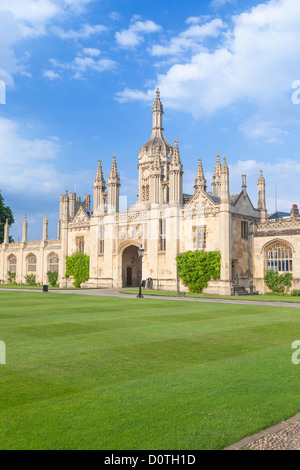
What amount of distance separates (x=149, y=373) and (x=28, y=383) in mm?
1930

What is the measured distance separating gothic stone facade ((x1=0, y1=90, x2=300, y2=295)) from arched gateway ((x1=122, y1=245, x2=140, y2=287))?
11 cm

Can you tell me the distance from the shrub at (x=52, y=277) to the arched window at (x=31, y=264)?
4.57 m

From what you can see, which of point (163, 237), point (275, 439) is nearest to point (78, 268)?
point (163, 237)

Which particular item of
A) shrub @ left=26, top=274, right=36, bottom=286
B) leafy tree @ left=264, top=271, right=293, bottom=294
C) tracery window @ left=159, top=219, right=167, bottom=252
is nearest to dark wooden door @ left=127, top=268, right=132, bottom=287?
tracery window @ left=159, top=219, right=167, bottom=252

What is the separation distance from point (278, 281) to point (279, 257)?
6.65 ft

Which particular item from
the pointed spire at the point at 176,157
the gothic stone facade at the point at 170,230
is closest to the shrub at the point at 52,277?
the gothic stone facade at the point at 170,230

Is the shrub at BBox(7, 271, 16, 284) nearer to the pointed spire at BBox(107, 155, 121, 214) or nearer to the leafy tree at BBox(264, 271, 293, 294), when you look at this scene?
the pointed spire at BBox(107, 155, 121, 214)

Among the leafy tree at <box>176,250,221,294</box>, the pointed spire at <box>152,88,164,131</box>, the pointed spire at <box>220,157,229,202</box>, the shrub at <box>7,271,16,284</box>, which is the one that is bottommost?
the shrub at <box>7,271,16,284</box>

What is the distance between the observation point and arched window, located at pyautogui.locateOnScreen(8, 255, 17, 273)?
58250 mm

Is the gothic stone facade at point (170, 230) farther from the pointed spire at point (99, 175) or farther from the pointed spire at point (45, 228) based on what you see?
the pointed spire at point (45, 228)

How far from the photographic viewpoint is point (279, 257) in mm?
33531

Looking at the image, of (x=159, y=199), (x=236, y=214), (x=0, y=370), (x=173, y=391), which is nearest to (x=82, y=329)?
(x=0, y=370)

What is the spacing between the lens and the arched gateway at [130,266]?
43.8 meters
